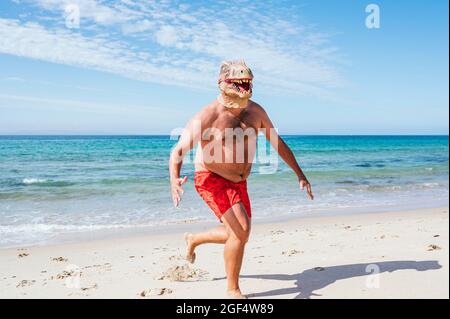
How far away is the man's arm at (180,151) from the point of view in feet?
9.76

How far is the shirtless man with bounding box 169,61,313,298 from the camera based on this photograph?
11.2ft

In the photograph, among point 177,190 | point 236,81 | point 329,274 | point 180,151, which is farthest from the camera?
point 329,274

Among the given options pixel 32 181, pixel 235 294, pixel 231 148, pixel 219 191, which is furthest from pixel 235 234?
pixel 32 181

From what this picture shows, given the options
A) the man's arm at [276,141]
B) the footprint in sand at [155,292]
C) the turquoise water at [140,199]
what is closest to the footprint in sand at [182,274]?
the footprint in sand at [155,292]

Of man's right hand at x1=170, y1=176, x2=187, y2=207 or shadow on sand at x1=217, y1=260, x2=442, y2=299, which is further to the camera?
shadow on sand at x1=217, y1=260, x2=442, y2=299

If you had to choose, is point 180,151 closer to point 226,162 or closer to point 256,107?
point 226,162

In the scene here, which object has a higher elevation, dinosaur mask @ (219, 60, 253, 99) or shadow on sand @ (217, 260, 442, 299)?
dinosaur mask @ (219, 60, 253, 99)

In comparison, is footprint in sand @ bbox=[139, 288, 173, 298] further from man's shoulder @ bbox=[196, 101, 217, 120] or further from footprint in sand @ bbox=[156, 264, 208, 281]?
man's shoulder @ bbox=[196, 101, 217, 120]

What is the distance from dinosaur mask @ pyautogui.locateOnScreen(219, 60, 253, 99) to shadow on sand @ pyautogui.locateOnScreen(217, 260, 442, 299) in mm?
1769

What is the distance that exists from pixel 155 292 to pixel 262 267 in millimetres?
1357

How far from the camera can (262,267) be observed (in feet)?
15.5

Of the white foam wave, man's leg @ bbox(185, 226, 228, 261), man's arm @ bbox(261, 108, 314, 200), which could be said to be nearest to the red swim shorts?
man's leg @ bbox(185, 226, 228, 261)
